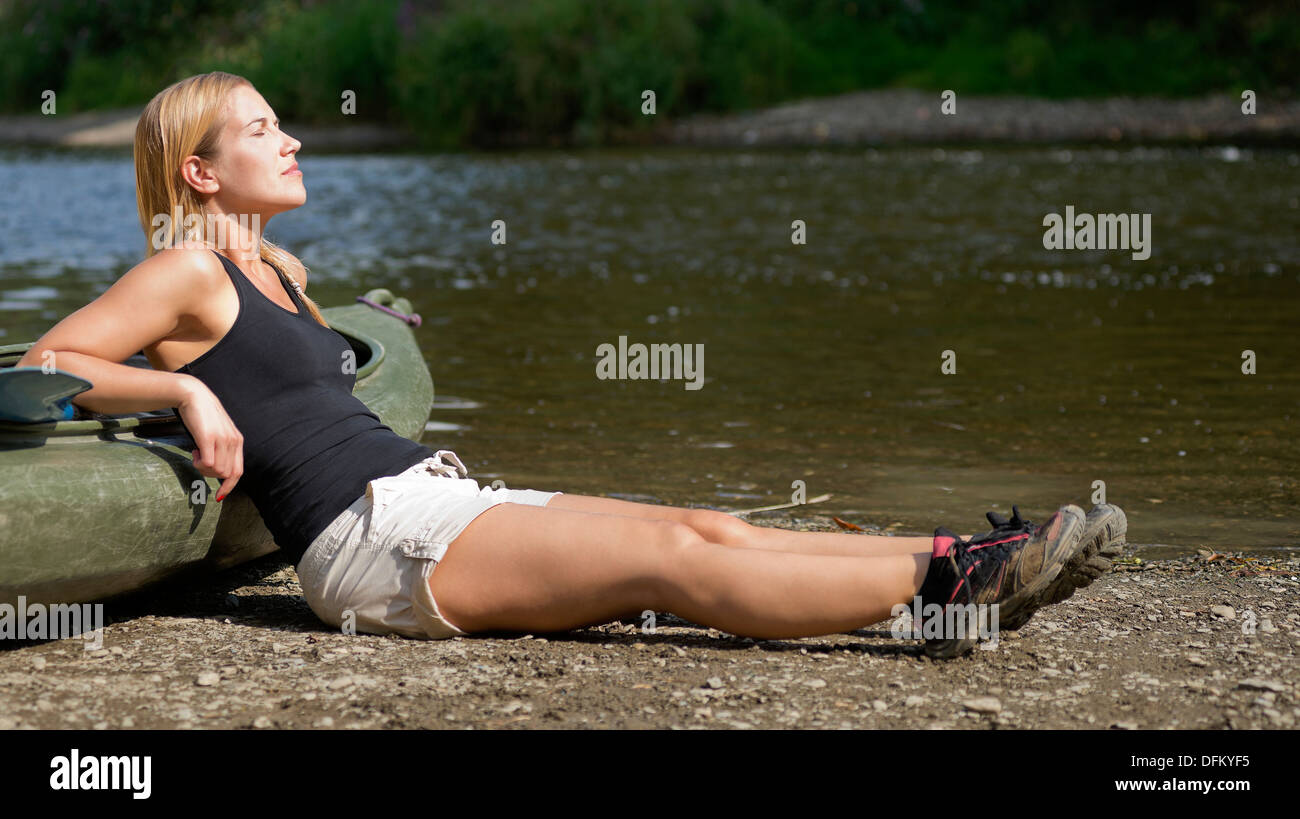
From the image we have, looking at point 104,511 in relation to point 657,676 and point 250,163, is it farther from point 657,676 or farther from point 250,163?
point 657,676

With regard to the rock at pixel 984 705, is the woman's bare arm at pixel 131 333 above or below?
above

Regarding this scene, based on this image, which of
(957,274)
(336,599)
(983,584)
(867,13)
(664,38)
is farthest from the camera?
(867,13)

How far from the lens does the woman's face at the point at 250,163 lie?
3.50m

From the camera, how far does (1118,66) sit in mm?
34250

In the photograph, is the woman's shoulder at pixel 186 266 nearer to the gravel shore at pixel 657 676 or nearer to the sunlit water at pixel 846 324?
the gravel shore at pixel 657 676

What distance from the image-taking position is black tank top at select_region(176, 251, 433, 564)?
11.1ft

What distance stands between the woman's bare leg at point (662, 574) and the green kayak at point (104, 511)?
29.2 inches

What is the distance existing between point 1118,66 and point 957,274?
80.0ft

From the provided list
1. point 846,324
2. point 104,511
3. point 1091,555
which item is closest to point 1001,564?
point 1091,555

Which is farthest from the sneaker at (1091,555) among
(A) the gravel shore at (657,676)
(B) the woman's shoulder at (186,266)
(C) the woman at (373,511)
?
(B) the woman's shoulder at (186,266)

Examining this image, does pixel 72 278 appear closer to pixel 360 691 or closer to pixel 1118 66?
pixel 360 691

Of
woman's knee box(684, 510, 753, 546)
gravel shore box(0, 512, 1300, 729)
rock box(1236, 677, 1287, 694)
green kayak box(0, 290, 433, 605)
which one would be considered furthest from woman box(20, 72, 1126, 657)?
rock box(1236, 677, 1287, 694)

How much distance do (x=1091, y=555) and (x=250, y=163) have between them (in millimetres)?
2173
